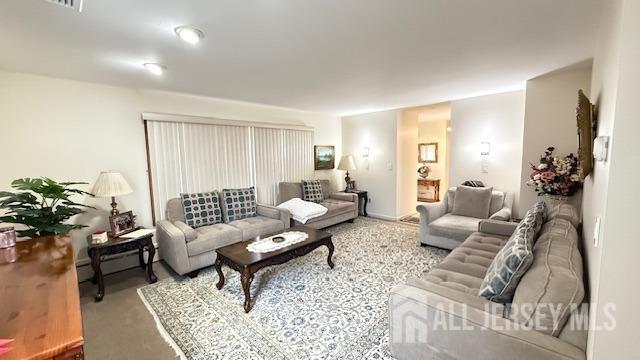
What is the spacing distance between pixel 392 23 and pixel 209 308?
284 centimetres

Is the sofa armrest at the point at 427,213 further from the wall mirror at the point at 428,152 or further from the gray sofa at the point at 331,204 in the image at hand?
the wall mirror at the point at 428,152

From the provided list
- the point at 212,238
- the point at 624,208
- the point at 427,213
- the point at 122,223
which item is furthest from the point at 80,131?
the point at 427,213

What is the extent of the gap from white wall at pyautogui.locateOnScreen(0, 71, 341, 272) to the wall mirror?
6264 mm

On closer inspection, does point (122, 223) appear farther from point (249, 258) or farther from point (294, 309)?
point (294, 309)

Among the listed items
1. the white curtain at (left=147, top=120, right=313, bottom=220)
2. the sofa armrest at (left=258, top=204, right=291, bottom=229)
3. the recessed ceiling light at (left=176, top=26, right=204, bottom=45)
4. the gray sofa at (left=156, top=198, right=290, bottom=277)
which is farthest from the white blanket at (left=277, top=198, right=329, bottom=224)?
the recessed ceiling light at (left=176, top=26, right=204, bottom=45)

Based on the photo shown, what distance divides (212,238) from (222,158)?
1.49 meters

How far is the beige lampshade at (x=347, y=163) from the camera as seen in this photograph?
19.0 feet

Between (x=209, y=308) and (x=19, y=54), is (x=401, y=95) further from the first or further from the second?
(x=19, y=54)

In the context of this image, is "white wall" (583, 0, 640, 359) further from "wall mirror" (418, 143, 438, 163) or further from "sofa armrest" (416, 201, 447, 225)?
"wall mirror" (418, 143, 438, 163)

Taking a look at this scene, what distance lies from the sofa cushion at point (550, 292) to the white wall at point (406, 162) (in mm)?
4001

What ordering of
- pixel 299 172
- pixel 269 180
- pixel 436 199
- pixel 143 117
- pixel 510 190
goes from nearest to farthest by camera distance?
1. pixel 143 117
2. pixel 510 190
3. pixel 269 180
4. pixel 299 172
5. pixel 436 199

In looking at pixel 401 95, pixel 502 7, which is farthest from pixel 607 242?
pixel 401 95

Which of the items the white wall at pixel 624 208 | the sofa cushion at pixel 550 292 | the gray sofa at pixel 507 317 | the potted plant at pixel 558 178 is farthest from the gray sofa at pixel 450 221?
the white wall at pixel 624 208

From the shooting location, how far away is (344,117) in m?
6.19
